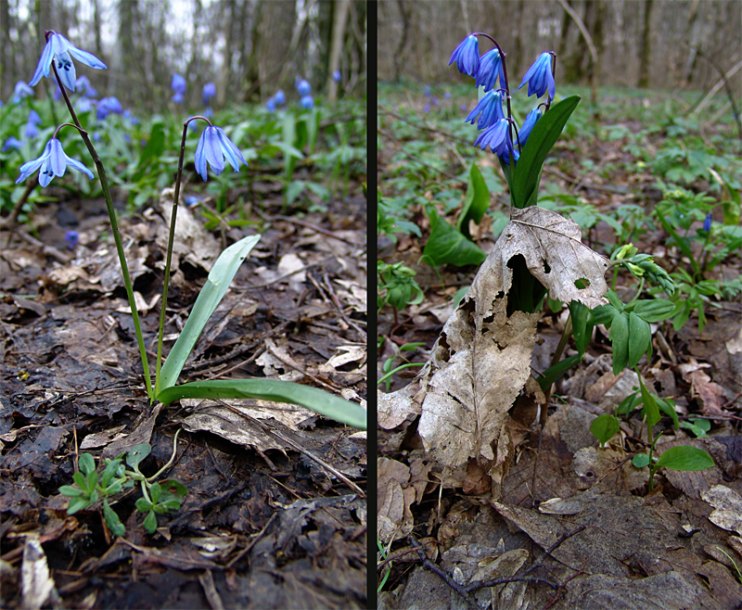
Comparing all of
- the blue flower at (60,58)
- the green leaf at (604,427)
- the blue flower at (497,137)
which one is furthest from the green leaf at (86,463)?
the green leaf at (604,427)

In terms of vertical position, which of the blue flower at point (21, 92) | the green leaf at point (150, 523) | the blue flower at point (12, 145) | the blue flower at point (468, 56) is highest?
the blue flower at point (21, 92)

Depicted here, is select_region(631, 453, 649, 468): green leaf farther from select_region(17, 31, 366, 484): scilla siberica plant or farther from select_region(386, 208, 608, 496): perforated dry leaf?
select_region(17, 31, 366, 484): scilla siberica plant

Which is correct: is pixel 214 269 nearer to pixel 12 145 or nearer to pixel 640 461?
pixel 640 461

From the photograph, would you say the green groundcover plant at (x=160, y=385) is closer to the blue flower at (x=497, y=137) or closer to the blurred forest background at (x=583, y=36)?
the blue flower at (x=497, y=137)

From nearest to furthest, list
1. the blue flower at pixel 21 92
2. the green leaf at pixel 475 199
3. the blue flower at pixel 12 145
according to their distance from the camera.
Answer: the green leaf at pixel 475 199 → the blue flower at pixel 12 145 → the blue flower at pixel 21 92

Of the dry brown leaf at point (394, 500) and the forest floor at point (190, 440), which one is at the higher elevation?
the forest floor at point (190, 440)

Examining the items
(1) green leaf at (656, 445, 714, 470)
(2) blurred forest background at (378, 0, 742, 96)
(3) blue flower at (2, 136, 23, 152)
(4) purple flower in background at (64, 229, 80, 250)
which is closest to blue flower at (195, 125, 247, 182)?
(1) green leaf at (656, 445, 714, 470)

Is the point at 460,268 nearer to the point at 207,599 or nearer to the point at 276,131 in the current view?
the point at 207,599

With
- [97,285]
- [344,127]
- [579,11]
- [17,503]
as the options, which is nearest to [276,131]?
[344,127]
